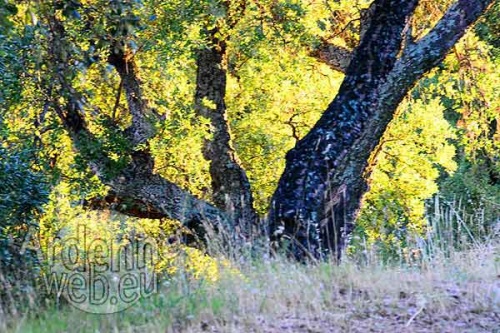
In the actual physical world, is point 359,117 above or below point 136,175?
above

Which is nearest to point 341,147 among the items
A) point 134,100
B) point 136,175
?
point 136,175

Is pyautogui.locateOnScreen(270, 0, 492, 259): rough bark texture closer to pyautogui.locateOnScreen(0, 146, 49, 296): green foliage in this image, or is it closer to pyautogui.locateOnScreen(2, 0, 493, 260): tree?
pyautogui.locateOnScreen(2, 0, 493, 260): tree

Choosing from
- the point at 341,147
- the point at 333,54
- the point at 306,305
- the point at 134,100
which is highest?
the point at 333,54

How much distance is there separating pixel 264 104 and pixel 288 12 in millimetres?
2980

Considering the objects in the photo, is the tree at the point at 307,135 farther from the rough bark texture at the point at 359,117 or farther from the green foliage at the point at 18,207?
the green foliage at the point at 18,207

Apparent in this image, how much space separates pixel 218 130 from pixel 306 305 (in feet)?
19.7

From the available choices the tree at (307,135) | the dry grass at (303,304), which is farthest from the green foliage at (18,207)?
the dry grass at (303,304)

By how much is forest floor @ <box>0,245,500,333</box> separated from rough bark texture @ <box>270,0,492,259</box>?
1.81 metres

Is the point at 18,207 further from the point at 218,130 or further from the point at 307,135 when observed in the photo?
the point at 218,130

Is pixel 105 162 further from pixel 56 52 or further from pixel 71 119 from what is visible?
pixel 56 52

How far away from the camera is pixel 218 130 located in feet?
32.7

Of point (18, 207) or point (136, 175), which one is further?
point (136, 175)

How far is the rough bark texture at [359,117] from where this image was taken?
22.2 feet

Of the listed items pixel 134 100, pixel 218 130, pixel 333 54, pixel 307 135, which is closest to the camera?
pixel 307 135
